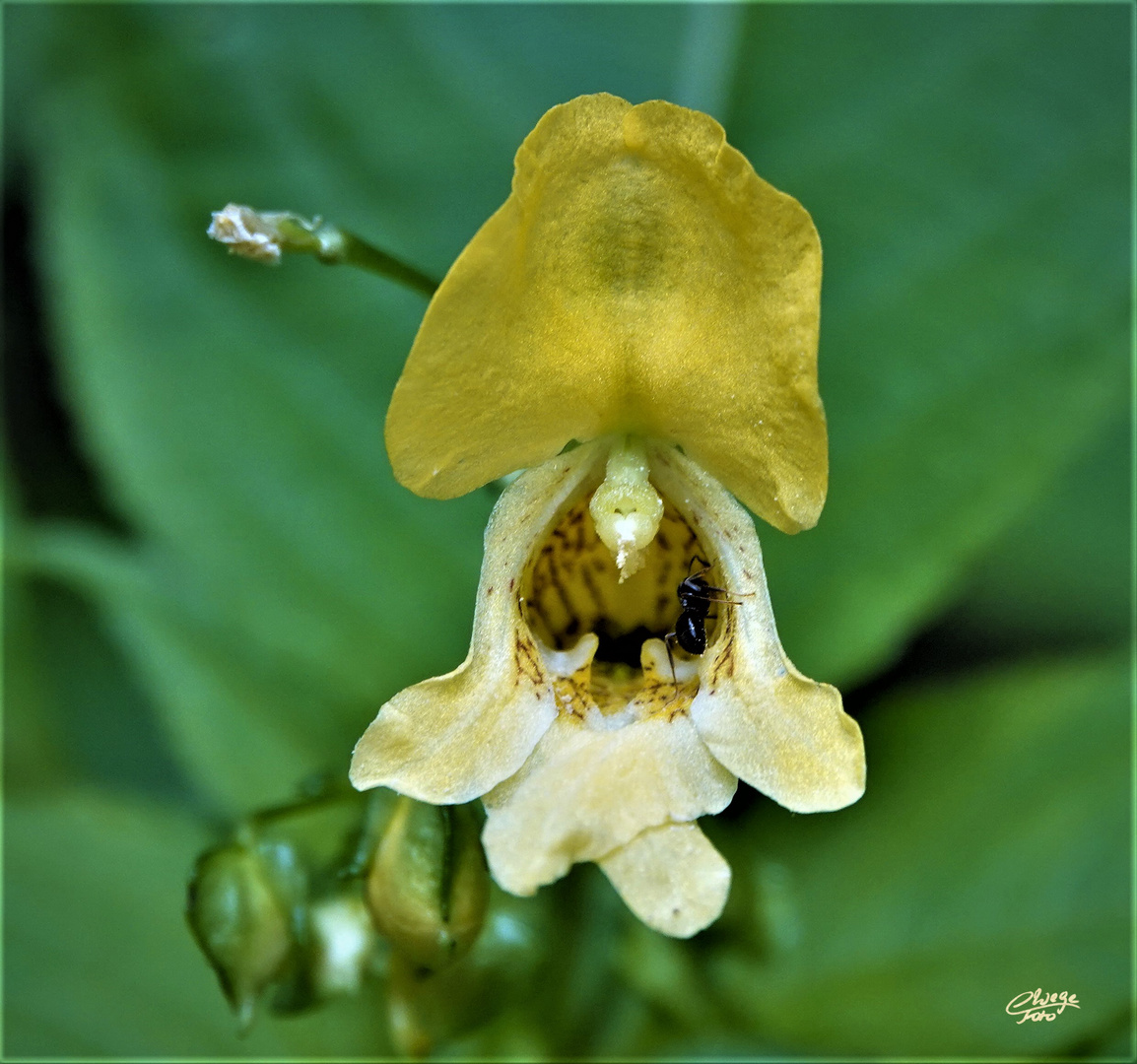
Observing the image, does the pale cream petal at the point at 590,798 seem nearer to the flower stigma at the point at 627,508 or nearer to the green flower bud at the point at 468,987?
the flower stigma at the point at 627,508

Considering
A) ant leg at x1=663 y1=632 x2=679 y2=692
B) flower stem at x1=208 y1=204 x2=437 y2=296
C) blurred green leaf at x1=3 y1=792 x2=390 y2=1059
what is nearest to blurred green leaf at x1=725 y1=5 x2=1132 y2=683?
ant leg at x1=663 y1=632 x2=679 y2=692

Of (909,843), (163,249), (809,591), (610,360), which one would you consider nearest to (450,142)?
(163,249)

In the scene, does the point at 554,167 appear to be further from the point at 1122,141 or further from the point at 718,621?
the point at 1122,141

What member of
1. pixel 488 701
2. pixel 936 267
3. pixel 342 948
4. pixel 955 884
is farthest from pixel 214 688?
pixel 936 267

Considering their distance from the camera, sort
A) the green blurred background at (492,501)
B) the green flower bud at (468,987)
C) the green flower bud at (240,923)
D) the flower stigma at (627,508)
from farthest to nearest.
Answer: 1. the green blurred background at (492,501)
2. the green flower bud at (468,987)
3. the green flower bud at (240,923)
4. the flower stigma at (627,508)

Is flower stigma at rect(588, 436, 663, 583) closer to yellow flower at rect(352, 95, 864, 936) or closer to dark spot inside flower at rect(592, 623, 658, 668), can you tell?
yellow flower at rect(352, 95, 864, 936)

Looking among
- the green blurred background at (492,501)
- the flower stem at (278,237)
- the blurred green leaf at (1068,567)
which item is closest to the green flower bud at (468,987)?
the green blurred background at (492,501)

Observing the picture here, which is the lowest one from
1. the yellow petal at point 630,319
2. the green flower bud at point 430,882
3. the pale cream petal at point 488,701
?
the green flower bud at point 430,882

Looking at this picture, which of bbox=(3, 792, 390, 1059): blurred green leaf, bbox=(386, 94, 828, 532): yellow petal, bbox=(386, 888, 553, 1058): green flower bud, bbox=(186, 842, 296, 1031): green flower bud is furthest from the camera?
bbox=(3, 792, 390, 1059): blurred green leaf
